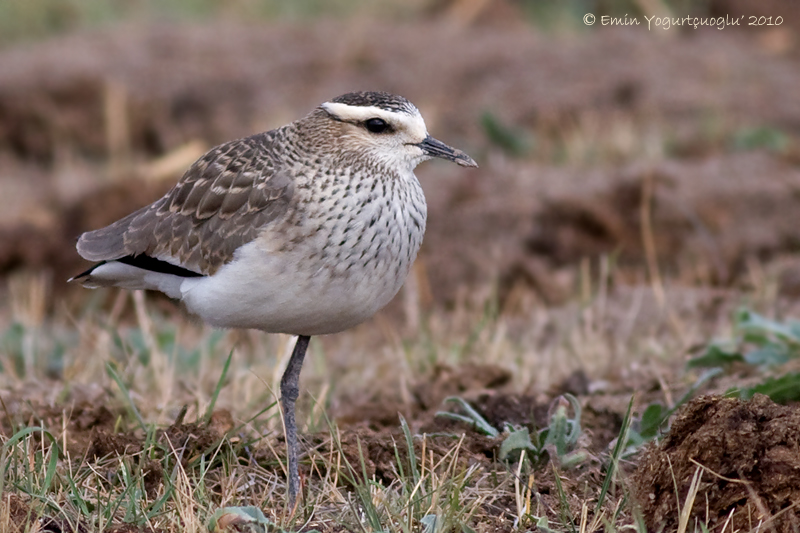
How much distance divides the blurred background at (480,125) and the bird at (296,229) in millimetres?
2090

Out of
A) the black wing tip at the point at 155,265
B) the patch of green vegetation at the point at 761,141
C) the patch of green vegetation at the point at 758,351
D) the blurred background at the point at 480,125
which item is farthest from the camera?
the patch of green vegetation at the point at 761,141

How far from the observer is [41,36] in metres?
16.2

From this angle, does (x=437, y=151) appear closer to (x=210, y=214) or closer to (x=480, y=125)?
(x=210, y=214)

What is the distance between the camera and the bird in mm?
4375

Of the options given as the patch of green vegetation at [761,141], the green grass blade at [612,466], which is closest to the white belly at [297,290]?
the green grass blade at [612,466]

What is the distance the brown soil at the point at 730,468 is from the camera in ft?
12.1

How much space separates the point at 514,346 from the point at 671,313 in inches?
35.8

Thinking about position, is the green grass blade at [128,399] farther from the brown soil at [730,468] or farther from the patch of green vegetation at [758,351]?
the patch of green vegetation at [758,351]

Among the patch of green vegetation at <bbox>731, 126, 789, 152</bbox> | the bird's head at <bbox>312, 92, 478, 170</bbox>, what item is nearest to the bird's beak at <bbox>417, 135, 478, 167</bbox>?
the bird's head at <bbox>312, 92, 478, 170</bbox>

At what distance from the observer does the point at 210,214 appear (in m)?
4.82

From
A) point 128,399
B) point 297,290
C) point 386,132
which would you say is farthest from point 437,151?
point 128,399

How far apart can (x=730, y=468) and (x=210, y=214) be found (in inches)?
87.7

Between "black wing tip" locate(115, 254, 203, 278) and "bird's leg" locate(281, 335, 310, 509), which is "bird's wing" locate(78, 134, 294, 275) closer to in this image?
"black wing tip" locate(115, 254, 203, 278)

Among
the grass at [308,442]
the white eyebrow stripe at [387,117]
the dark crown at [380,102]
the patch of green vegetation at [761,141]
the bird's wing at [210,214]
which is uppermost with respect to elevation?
the dark crown at [380,102]
